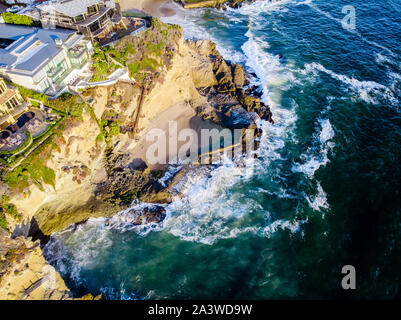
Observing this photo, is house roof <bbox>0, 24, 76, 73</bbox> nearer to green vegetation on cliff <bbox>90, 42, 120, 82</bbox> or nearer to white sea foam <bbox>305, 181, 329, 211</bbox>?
green vegetation on cliff <bbox>90, 42, 120, 82</bbox>

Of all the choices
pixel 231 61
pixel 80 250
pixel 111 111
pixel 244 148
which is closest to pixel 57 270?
pixel 80 250

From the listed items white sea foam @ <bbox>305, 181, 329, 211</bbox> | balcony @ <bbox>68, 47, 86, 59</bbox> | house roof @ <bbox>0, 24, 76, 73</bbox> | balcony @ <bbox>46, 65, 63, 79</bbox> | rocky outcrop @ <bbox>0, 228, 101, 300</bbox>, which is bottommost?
white sea foam @ <bbox>305, 181, 329, 211</bbox>

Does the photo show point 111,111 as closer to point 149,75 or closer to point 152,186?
point 149,75

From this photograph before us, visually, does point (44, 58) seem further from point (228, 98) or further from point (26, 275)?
point (228, 98)

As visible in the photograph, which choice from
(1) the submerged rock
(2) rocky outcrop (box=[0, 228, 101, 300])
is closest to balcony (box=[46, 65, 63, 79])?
(2) rocky outcrop (box=[0, 228, 101, 300])

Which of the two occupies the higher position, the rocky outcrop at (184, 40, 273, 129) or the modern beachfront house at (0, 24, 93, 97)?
the modern beachfront house at (0, 24, 93, 97)

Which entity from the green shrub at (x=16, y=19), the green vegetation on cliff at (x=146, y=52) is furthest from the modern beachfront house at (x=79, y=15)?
the green vegetation on cliff at (x=146, y=52)

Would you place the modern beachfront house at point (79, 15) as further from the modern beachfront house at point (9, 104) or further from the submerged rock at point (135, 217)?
the submerged rock at point (135, 217)
